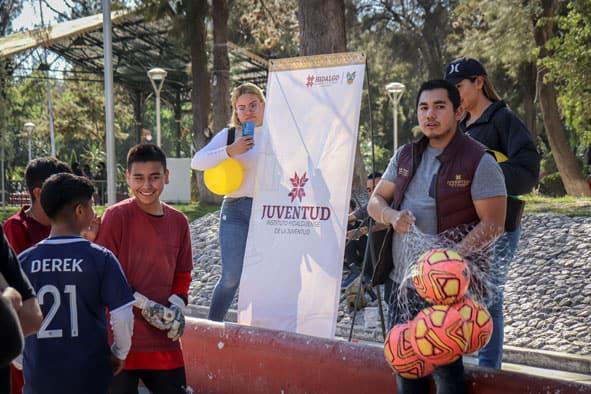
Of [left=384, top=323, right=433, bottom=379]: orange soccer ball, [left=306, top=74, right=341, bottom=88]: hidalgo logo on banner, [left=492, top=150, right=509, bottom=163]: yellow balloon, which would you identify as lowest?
[left=384, top=323, right=433, bottom=379]: orange soccer ball

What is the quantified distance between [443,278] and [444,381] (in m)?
0.53

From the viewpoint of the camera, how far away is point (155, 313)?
4105 mm

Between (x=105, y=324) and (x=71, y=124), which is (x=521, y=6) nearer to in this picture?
(x=105, y=324)

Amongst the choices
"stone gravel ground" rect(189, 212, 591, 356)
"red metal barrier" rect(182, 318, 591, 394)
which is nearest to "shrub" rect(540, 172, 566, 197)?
"stone gravel ground" rect(189, 212, 591, 356)

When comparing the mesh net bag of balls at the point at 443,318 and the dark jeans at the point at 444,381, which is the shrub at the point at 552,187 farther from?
the mesh net bag of balls at the point at 443,318

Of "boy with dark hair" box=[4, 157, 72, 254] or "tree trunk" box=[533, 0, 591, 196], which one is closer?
"boy with dark hair" box=[4, 157, 72, 254]

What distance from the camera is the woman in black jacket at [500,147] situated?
422 centimetres

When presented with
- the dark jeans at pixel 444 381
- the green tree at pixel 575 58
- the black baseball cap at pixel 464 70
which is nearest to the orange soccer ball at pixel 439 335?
the dark jeans at pixel 444 381

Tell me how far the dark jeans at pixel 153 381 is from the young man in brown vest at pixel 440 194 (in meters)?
1.15

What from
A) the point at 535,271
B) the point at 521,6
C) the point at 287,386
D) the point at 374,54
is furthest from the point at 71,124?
the point at 287,386

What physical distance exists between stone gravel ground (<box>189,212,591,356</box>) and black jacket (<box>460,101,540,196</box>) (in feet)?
11.2

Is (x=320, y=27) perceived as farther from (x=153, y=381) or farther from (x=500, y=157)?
(x=153, y=381)

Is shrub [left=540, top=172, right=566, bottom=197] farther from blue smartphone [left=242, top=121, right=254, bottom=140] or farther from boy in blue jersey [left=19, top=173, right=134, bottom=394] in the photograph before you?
boy in blue jersey [left=19, top=173, right=134, bottom=394]

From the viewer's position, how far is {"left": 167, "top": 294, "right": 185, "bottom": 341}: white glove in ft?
13.7
